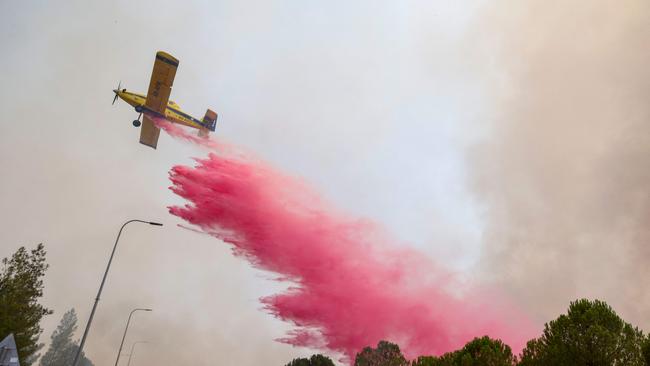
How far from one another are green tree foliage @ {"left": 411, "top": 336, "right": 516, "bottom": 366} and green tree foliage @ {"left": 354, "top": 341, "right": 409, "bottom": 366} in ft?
95.5

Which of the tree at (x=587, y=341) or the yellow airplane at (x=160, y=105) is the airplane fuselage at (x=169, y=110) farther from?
the tree at (x=587, y=341)

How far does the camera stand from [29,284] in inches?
1641

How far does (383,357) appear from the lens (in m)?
59.6

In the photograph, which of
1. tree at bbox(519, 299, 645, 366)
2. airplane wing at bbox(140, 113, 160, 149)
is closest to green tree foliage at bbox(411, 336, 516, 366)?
tree at bbox(519, 299, 645, 366)

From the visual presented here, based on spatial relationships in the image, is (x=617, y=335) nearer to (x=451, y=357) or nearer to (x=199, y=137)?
(x=451, y=357)

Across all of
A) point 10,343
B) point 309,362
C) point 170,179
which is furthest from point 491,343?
point 309,362

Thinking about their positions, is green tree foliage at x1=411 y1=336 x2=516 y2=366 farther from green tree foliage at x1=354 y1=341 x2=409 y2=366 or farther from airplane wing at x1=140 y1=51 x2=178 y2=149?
airplane wing at x1=140 y1=51 x2=178 y2=149

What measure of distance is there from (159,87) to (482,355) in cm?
4252

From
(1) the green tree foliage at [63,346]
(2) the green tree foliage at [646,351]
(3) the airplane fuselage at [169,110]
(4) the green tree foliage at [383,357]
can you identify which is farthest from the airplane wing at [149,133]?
(1) the green tree foliage at [63,346]

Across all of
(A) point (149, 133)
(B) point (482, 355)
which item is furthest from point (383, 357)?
(A) point (149, 133)

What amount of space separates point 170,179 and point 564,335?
38371 mm

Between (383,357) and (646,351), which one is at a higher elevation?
(383,357)

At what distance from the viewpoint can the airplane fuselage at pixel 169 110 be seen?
1831 inches

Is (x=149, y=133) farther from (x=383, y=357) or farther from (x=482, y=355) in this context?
(x=383, y=357)
